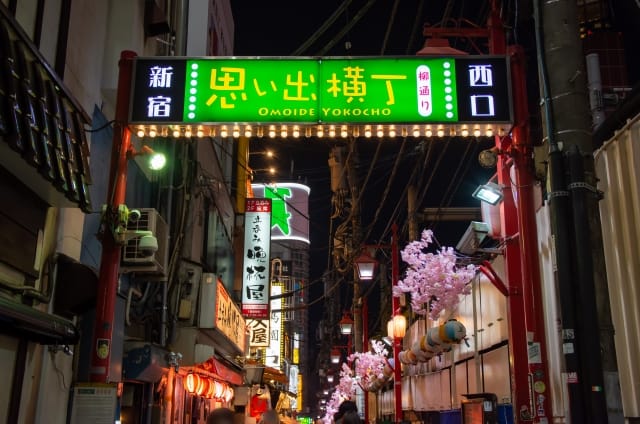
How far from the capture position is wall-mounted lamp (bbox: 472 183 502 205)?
12547mm

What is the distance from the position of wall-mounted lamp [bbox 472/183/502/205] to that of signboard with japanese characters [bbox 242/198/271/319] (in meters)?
11.7

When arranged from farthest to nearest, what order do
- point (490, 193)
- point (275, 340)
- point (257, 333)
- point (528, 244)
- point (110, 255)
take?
point (275, 340)
point (257, 333)
point (490, 193)
point (528, 244)
point (110, 255)

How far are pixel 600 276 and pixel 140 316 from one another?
9699 millimetres

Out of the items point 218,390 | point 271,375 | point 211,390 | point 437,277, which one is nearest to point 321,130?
point 437,277

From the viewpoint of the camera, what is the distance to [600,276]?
5.70 m

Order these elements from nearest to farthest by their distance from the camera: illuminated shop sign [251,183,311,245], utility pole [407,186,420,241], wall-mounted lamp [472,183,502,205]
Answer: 1. wall-mounted lamp [472,183,502,205]
2. utility pole [407,186,420,241]
3. illuminated shop sign [251,183,311,245]

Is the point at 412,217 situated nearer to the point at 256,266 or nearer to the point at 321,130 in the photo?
the point at 256,266

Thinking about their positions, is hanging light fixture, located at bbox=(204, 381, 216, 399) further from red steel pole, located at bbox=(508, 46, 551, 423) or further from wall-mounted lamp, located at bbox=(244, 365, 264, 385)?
red steel pole, located at bbox=(508, 46, 551, 423)

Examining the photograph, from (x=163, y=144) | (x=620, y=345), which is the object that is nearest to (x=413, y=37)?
(x=163, y=144)

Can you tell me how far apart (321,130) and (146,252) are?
11.9 ft

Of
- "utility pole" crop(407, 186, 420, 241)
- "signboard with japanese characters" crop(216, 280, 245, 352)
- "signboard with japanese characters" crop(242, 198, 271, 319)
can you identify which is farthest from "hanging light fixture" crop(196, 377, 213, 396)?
"utility pole" crop(407, 186, 420, 241)

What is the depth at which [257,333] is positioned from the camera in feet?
95.5

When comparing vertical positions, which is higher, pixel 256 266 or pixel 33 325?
pixel 256 266

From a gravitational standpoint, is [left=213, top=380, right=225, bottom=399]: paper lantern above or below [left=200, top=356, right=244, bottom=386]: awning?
below
